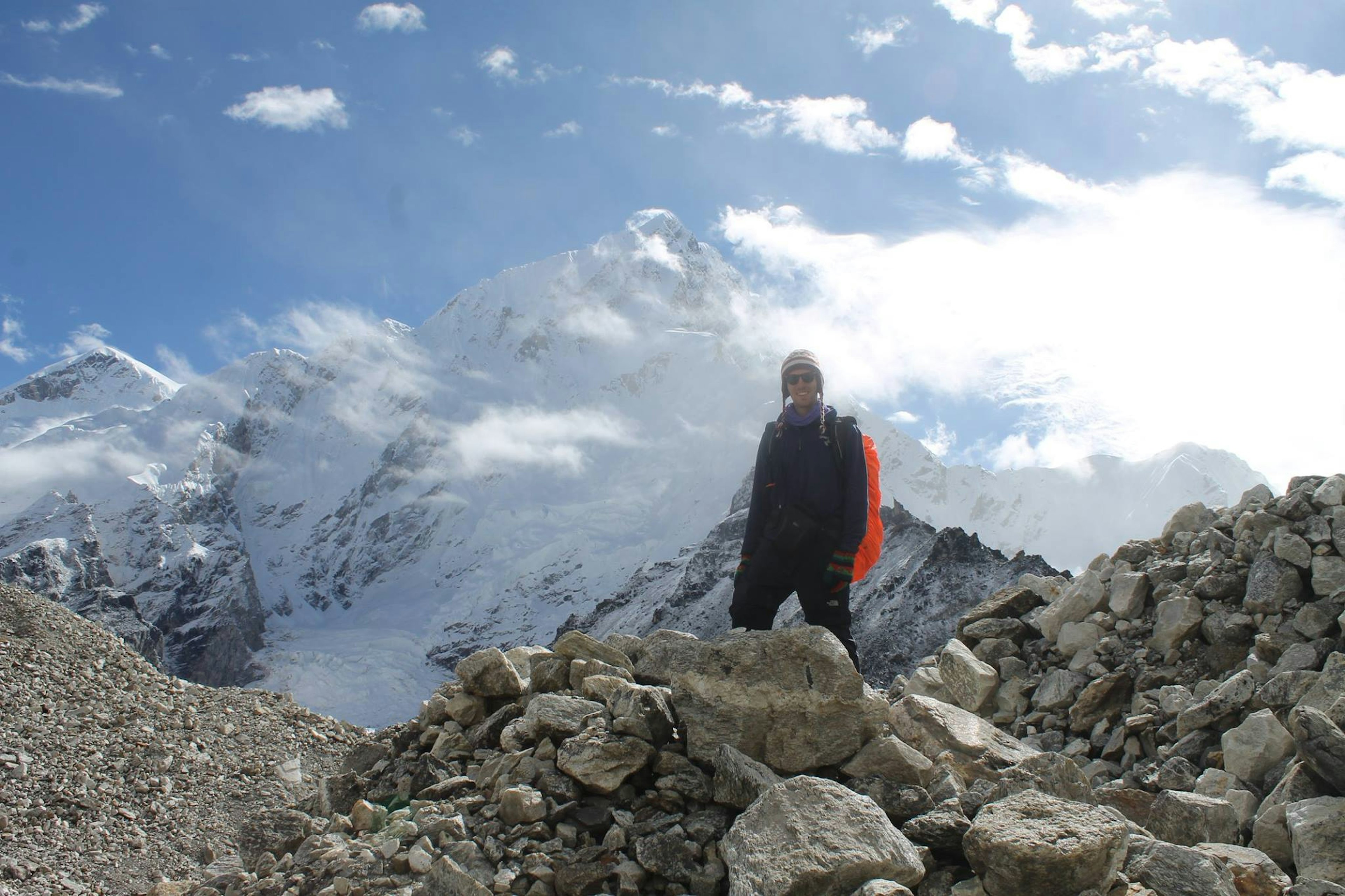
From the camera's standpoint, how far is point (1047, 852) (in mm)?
4008

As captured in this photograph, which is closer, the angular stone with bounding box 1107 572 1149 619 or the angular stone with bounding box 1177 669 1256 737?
the angular stone with bounding box 1177 669 1256 737

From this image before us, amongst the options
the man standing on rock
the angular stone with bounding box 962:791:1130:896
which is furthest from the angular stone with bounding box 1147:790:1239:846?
the man standing on rock

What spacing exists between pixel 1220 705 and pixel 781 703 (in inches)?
182

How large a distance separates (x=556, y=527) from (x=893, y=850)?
19785 centimetres

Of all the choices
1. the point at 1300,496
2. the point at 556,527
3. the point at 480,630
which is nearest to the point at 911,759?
the point at 1300,496

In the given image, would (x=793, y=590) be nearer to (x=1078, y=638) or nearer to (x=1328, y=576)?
(x=1078, y=638)

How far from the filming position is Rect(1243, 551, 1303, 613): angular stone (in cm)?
864

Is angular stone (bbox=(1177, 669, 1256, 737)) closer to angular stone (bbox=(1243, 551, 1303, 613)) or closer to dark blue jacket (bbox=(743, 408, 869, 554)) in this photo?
angular stone (bbox=(1243, 551, 1303, 613))

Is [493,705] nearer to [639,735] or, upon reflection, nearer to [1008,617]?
[639,735]

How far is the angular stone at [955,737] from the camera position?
593 cm

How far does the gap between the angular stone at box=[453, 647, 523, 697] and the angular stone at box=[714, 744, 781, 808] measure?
2.33 meters

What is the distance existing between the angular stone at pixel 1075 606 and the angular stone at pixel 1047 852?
6556 millimetres

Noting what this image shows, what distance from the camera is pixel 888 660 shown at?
3127 cm

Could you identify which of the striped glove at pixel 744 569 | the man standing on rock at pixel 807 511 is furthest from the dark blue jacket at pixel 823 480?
the striped glove at pixel 744 569
